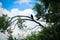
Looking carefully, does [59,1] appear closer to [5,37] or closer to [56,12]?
[56,12]

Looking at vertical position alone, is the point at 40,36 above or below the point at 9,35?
above

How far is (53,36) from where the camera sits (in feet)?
20.4

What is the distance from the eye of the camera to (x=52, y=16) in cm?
641

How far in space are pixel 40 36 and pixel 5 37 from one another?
562 cm

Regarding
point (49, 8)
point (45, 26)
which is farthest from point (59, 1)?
point (45, 26)

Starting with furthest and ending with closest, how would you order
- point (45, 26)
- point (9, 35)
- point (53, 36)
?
point (9, 35) < point (45, 26) < point (53, 36)

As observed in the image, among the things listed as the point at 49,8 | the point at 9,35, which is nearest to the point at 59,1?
the point at 49,8

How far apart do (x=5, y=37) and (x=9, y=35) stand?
51cm

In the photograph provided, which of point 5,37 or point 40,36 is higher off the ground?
point 40,36

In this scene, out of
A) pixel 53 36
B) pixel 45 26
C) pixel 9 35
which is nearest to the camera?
pixel 53 36

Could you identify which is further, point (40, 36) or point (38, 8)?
point (38, 8)

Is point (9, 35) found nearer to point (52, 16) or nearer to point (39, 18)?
point (39, 18)

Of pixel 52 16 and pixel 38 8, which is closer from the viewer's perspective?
pixel 52 16

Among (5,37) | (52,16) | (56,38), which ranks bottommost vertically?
(5,37)
